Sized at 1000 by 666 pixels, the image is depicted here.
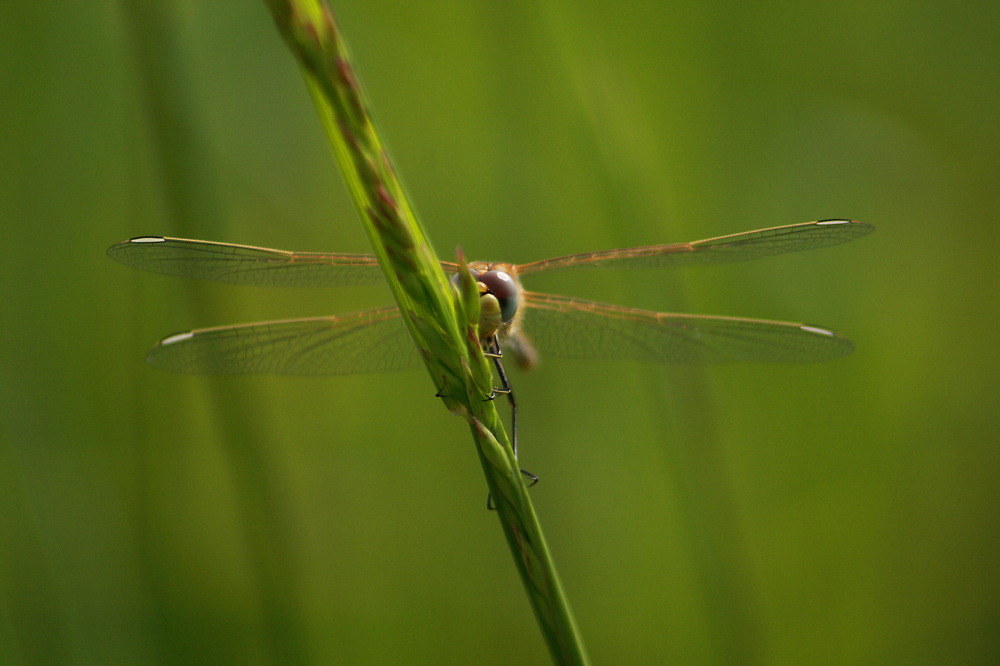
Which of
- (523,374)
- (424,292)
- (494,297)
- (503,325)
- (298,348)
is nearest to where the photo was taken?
(424,292)

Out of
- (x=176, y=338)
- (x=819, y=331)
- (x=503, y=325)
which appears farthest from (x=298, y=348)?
(x=819, y=331)

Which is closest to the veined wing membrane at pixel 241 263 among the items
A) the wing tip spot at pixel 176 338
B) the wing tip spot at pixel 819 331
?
the wing tip spot at pixel 176 338

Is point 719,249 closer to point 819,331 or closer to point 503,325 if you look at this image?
point 819,331

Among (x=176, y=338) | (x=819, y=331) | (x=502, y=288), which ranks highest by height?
(x=176, y=338)

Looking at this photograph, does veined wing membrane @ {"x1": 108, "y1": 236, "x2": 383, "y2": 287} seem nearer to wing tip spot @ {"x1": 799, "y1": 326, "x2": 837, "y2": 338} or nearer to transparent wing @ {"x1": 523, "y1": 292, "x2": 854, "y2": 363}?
transparent wing @ {"x1": 523, "y1": 292, "x2": 854, "y2": 363}

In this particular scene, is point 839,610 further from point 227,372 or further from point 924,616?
point 227,372

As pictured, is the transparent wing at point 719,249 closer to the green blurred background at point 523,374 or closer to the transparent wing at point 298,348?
the green blurred background at point 523,374

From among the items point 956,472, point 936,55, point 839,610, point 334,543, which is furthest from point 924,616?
point 936,55

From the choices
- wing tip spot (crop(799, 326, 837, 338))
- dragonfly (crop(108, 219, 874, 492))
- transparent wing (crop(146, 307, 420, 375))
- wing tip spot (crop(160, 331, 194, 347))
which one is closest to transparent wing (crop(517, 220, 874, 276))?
dragonfly (crop(108, 219, 874, 492))
